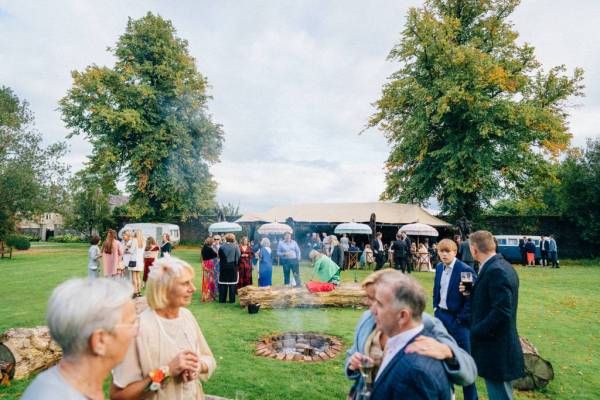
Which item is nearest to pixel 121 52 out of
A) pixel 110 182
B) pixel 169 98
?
pixel 169 98

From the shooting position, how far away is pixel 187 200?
2936 centimetres

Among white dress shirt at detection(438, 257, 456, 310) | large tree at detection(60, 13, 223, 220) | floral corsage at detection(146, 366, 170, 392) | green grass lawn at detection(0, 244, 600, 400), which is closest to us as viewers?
floral corsage at detection(146, 366, 170, 392)

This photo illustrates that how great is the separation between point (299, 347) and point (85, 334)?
548 centimetres

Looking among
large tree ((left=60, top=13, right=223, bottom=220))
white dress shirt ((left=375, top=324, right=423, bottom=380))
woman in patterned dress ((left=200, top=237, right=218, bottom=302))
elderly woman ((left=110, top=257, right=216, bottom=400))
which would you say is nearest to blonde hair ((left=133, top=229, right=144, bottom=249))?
woman in patterned dress ((left=200, top=237, right=218, bottom=302))

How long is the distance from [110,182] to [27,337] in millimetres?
25472

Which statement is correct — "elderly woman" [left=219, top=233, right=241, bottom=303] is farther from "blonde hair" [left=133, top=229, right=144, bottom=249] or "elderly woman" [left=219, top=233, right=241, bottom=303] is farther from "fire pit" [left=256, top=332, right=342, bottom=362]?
"fire pit" [left=256, top=332, right=342, bottom=362]

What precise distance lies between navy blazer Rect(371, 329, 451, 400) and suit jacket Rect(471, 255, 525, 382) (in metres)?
1.68

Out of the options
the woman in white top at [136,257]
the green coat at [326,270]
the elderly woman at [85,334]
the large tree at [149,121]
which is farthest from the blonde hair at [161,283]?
the large tree at [149,121]

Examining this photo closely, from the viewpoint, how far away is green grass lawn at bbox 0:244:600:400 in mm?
4703

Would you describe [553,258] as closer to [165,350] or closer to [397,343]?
[397,343]

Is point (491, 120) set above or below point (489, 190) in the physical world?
above

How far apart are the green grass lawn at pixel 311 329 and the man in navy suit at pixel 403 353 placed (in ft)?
10.2

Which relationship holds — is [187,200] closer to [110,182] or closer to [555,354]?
[110,182]

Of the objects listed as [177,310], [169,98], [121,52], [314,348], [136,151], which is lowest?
[314,348]
